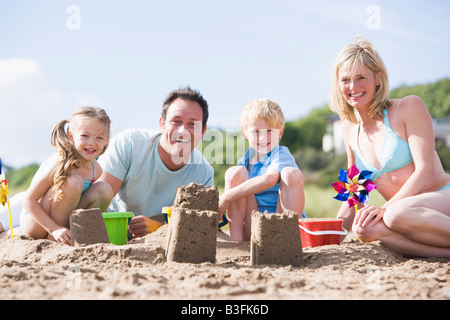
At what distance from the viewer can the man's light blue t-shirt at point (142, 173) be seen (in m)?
4.36

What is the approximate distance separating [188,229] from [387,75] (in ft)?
6.94

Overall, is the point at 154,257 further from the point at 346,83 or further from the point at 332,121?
the point at 332,121

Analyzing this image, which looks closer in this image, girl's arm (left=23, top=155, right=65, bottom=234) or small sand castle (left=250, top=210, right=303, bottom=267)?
small sand castle (left=250, top=210, right=303, bottom=267)

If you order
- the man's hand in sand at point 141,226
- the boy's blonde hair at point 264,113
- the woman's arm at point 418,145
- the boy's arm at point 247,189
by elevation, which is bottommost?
the man's hand in sand at point 141,226

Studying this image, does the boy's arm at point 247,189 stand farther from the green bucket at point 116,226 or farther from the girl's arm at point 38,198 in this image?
the girl's arm at point 38,198

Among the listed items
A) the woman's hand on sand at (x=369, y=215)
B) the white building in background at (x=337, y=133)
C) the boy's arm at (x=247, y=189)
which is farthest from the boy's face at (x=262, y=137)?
the white building in background at (x=337, y=133)

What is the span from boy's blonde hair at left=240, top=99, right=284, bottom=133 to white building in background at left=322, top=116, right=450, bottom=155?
19.0 meters

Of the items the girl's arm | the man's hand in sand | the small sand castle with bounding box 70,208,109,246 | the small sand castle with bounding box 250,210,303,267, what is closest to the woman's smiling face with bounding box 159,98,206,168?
the man's hand in sand

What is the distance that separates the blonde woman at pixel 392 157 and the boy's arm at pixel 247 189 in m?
0.77

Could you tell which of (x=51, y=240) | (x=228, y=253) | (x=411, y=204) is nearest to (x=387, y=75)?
(x=411, y=204)

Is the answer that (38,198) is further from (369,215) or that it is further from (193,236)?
(369,215)

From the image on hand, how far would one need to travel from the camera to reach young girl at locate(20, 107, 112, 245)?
3482mm

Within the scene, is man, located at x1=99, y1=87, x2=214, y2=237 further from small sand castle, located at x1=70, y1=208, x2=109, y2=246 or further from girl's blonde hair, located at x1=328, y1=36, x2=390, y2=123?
girl's blonde hair, located at x1=328, y1=36, x2=390, y2=123
